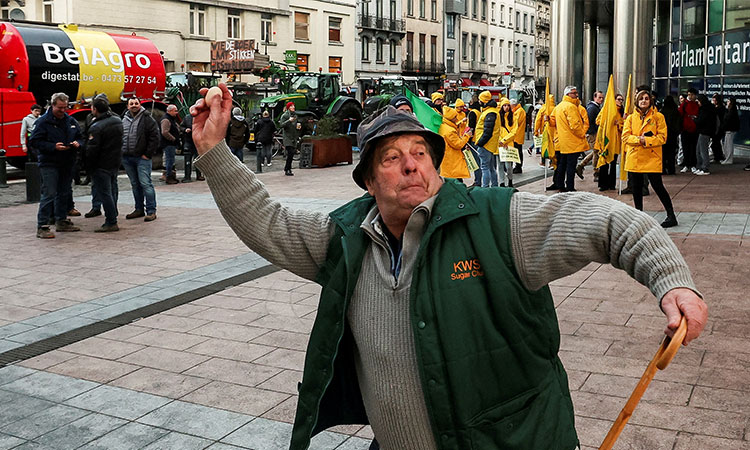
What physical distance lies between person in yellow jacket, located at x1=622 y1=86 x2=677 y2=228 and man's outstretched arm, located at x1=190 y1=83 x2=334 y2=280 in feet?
28.6

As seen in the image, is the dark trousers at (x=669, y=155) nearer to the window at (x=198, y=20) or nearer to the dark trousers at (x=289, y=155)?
the dark trousers at (x=289, y=155)

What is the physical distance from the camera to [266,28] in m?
42.4

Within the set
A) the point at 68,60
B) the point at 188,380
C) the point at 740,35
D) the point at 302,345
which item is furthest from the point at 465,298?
the point at 740,35

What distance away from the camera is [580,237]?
87.6 inches

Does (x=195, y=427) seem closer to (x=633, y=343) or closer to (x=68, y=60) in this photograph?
(x=633, y=343)

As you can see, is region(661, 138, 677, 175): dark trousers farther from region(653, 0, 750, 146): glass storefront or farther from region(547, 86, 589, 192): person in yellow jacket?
region(653, 0, 750, 146): glass storefront

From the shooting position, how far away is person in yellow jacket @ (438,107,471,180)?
12.0m

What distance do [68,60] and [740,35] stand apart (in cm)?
1565

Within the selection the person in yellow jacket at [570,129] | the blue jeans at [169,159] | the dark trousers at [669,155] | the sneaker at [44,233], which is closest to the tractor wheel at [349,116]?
the blue jeans at [169,159]

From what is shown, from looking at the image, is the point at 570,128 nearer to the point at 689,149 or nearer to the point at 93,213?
the point at 689,149

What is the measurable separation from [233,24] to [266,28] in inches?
92.5

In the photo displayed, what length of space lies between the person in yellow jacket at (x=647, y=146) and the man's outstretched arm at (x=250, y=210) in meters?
8.72

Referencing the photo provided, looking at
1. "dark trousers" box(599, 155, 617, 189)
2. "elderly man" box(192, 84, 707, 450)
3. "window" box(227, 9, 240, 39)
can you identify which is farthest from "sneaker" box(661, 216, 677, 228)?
"window" box(227, 9, 240, 39)

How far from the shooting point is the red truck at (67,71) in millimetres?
17797
